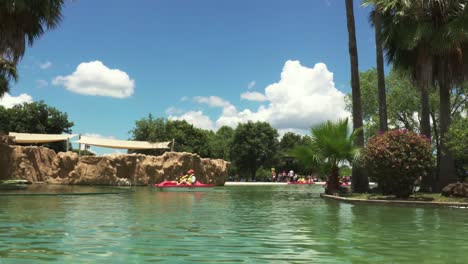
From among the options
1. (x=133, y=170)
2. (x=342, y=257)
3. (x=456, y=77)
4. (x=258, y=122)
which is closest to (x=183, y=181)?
(x=133, y=170)

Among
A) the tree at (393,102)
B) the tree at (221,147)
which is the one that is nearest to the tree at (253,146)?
the tree at (221,147)

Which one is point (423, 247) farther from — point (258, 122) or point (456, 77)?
point (258, 122)

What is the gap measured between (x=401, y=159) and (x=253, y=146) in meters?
52.0

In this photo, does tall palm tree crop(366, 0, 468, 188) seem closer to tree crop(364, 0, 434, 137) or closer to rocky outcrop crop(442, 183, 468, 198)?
tree crop(364, 0, 434, 137)

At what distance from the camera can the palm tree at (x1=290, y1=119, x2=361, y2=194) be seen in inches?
827

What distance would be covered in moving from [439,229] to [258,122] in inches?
2449

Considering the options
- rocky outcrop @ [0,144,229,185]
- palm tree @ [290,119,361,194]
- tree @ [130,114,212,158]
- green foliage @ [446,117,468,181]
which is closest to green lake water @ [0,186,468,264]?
green foliage @ [446,117,468,181]

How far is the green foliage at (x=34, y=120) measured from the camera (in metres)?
62.6

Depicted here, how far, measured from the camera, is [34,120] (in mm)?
63250

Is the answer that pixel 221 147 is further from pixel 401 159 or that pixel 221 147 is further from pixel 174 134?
pixel 401 159

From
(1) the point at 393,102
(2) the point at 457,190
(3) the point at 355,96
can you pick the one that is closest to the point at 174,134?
(1) the point at 393,102

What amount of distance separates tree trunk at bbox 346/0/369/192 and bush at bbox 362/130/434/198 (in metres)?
4.66

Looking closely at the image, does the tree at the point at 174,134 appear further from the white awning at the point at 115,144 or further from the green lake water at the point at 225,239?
the green lake water at the point at 225,239

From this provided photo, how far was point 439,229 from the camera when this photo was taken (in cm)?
900
